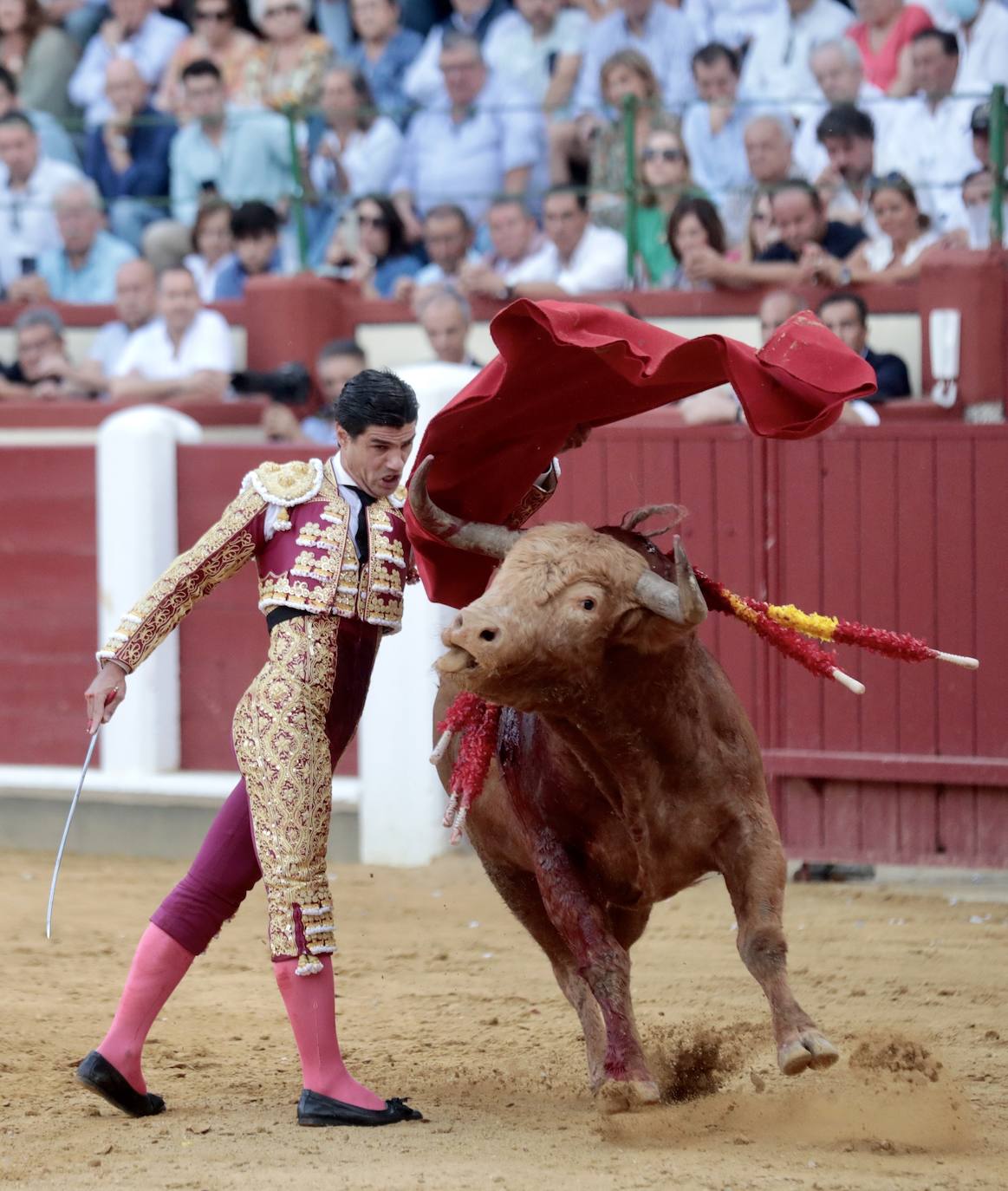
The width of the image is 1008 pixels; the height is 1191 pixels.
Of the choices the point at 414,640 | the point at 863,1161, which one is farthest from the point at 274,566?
the point at 414,640

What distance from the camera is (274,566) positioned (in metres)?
3.73

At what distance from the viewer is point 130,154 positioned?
32.2 ft

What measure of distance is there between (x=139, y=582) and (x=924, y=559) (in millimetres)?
2802

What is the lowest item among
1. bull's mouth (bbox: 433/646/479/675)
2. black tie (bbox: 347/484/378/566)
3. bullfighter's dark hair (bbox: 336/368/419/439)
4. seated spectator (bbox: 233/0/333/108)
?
bull's mouth (bbox: 433/646/479/675)

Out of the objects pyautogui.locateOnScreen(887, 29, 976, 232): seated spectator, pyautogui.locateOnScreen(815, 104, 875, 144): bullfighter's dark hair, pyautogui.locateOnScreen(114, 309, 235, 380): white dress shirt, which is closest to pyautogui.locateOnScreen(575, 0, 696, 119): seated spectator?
pyautogui.locateOnScreen(815, 104, 875, 144): bullfighter's dark hair

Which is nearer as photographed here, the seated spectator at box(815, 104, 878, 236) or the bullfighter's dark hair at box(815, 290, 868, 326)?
the bullfighter's dark hair at box(815, 290, 868, 326)

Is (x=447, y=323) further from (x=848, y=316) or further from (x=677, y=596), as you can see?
(x=677, y=596)

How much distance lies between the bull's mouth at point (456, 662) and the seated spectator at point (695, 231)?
4.41 metres

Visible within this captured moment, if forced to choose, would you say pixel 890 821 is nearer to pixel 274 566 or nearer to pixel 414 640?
pixel 414 640

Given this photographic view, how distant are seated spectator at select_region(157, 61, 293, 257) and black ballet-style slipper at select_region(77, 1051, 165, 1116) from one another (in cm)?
582

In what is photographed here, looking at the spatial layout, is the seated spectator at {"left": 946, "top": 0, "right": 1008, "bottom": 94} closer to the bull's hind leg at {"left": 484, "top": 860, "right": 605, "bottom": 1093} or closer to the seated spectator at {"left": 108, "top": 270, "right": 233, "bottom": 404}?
the seated spectator at {"left": 108, "top": 270, "right": 233, "bottom": 404}

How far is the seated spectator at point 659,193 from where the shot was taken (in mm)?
7648

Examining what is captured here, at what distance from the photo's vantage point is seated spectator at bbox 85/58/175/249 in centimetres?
956

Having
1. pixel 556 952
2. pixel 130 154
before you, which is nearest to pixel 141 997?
pixel 556 952
